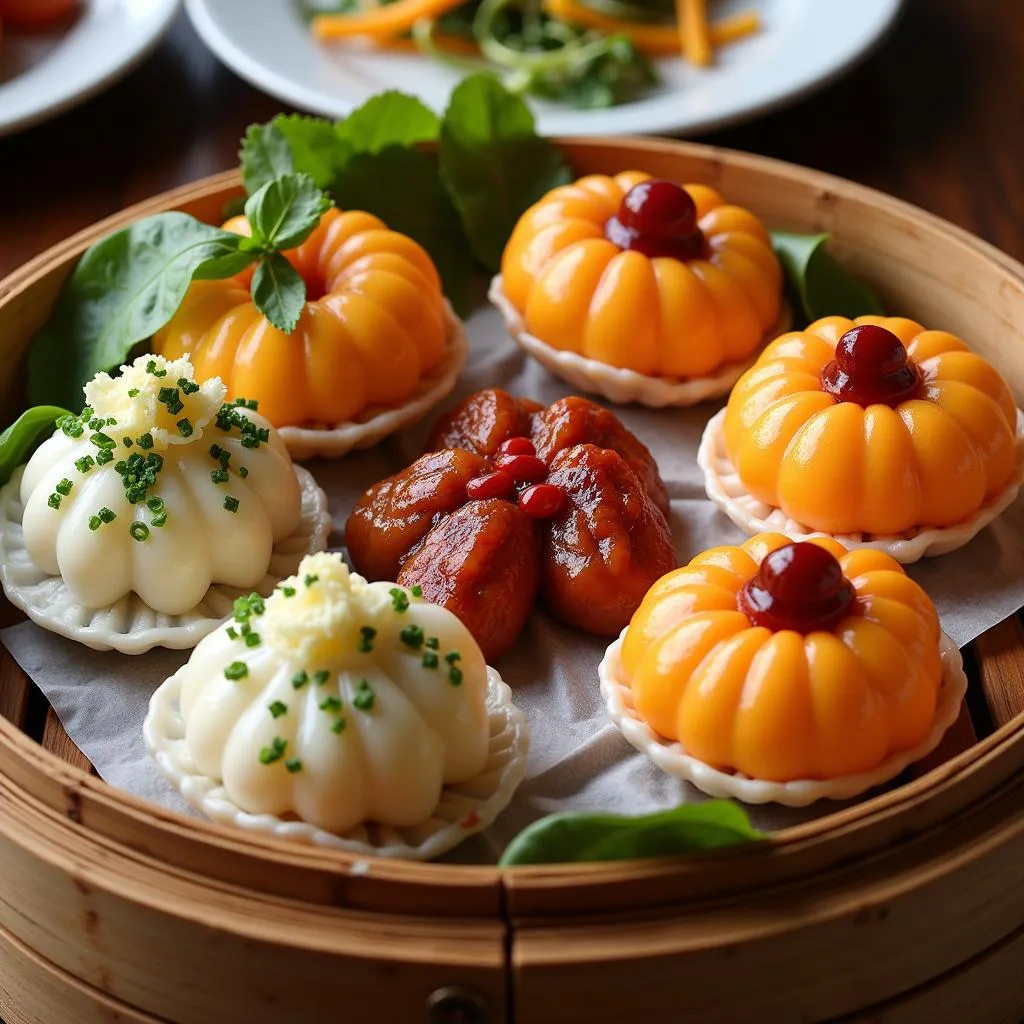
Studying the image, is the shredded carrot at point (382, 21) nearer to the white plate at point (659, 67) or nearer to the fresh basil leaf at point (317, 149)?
the white plate at point (659, 67)

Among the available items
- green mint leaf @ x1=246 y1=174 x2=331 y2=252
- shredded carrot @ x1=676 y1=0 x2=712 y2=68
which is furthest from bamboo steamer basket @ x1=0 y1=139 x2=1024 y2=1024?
shredded carrot @ x1=676 y1=0 x2=712 y2=68

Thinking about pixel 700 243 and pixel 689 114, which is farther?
pixel 689 114

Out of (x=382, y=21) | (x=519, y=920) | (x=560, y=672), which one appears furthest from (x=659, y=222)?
(x=382, y=21)

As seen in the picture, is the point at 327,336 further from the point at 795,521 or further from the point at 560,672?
the point at 795,521

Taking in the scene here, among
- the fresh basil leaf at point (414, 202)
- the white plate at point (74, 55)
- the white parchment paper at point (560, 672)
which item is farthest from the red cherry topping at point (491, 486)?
the white plate at point (74, 55)

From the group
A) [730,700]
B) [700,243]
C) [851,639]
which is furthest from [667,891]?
[700,243]

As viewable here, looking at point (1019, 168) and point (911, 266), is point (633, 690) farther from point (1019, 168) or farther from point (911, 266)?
point (1019, 168)

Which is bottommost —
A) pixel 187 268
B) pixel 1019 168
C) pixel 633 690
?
pixel 1019 168
